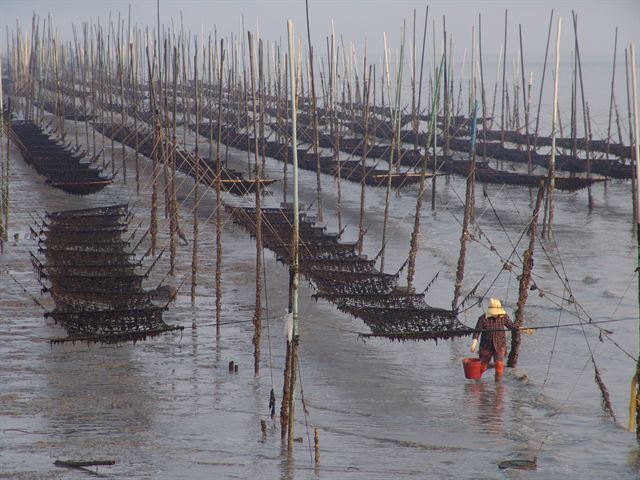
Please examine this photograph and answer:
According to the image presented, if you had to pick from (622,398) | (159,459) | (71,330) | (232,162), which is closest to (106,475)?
(159,459)

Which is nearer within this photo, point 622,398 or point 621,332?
point 622,398

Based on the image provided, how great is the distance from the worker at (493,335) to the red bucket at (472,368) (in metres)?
0.11

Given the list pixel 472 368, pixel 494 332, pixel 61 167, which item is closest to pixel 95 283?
pixel 472 368

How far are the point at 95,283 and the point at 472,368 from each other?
270 inches

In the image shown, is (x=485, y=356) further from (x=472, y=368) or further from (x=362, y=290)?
(x=362, y=290)

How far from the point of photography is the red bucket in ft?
49.2

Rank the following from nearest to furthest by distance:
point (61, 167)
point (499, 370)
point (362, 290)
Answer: point (499, 370) → point (362, 290) → point (61, 167)

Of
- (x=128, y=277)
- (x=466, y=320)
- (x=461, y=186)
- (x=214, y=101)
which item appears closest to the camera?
(x=128, y=277)

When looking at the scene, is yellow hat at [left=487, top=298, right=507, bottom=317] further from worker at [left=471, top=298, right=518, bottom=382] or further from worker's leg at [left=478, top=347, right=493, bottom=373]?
worker's leg at [left=478, top=347, right=493, bottom=373]

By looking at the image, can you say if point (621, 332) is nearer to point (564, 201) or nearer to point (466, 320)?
point (466, 320)

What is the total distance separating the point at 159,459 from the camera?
11.5 metres

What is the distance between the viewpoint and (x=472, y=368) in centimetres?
1503

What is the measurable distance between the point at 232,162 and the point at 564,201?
14423 mm

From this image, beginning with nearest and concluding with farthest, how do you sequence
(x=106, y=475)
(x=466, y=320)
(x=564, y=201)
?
1. (x=106, y=475)
2. (x=466, y=320)
3. (x=564, y=201)
